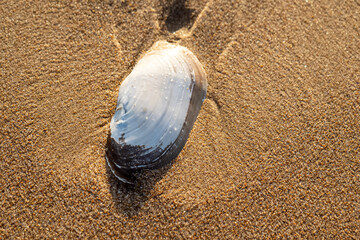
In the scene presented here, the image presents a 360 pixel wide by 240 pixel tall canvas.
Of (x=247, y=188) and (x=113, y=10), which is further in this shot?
(x=113, y=10)

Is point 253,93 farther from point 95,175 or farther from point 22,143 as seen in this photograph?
point 22,143

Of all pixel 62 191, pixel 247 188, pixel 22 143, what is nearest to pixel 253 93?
pixel 247 188

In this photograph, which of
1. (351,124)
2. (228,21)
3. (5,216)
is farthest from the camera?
(228,21)

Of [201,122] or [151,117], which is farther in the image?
[201,122]
